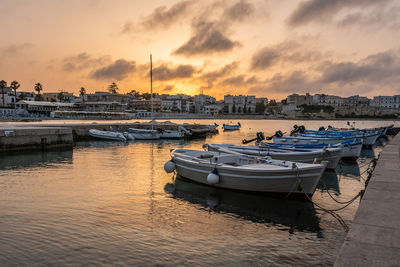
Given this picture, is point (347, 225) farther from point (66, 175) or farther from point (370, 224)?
point (66, 175)

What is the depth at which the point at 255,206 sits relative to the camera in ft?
37.6

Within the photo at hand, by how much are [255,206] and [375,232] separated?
579cm

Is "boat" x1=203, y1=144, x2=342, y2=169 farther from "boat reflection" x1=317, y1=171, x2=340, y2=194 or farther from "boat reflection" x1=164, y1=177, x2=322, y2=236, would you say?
"boat reflection" x1=164, y1=177, x2=322, y2=236

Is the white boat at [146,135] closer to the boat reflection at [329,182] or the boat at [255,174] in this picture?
the boat at [255,174]

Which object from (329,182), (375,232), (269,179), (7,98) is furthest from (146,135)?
(7,98)

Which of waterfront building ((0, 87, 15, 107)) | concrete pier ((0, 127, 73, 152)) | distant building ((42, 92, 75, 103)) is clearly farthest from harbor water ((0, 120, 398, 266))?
distant building ((42, 92, 75, 103))

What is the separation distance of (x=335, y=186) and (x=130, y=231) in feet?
36.0

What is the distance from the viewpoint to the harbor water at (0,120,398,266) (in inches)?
294

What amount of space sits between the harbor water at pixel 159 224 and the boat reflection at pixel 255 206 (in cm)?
3

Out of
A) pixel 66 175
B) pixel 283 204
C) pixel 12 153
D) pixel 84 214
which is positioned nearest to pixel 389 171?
pixel 283 204

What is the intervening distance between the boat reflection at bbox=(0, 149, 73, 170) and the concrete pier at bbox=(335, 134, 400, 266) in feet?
65.9

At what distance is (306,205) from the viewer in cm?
1157

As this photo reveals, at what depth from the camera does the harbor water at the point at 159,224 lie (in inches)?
294

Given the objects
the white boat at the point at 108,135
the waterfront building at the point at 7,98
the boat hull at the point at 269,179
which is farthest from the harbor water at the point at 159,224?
the waterfront building at the point at 7,98
